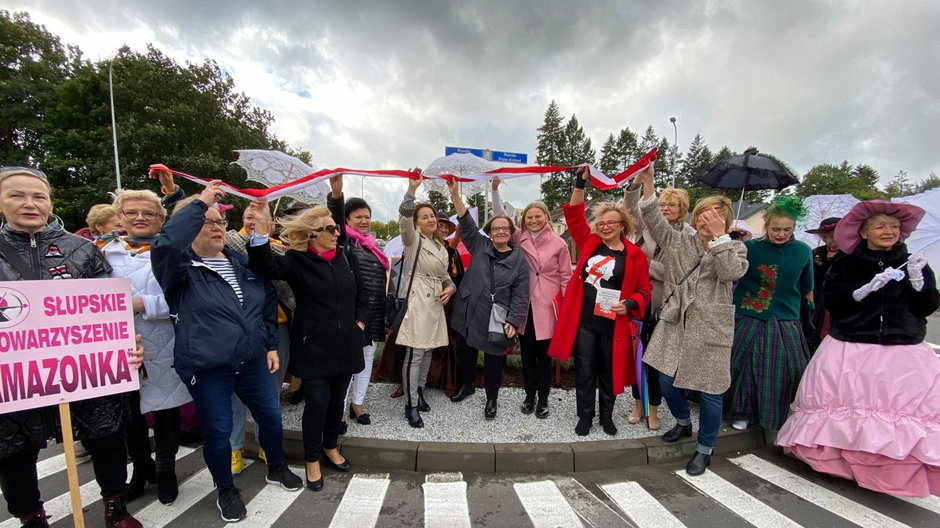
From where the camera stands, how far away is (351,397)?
3.97 meters

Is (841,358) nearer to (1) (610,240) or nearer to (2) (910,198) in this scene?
(2) (910,198)

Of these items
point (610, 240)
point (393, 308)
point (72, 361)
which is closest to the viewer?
point (72, 361)

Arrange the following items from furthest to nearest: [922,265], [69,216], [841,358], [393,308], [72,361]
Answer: [69,216] < [393,308] < [841,358] < [922,265] < [72,361]

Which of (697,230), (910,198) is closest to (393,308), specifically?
(697,230)

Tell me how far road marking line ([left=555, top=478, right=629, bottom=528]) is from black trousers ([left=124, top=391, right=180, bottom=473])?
2.92 meters

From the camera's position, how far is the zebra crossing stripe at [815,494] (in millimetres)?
2709

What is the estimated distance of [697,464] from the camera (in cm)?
332

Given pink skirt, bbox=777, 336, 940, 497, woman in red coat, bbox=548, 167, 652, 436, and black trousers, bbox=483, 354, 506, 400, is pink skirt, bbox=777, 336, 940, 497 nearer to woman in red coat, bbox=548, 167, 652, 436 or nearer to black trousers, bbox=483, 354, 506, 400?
woman in red coat, bbox=548, 167, 652, 436

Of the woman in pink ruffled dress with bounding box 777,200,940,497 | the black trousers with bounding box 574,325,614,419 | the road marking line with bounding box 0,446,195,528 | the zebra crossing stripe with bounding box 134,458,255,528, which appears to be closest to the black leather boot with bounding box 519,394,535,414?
the black trousers with bounding box 574,325,614,419

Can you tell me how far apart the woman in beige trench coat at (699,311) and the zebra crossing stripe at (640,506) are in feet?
2.02

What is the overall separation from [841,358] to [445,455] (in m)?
3.38

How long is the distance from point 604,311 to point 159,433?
142 inches

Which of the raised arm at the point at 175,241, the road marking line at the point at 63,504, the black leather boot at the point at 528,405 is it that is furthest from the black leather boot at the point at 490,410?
the road marking line at the point at 63,504

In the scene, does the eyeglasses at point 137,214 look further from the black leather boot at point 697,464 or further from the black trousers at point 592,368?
the black leather boot at point 697,464
